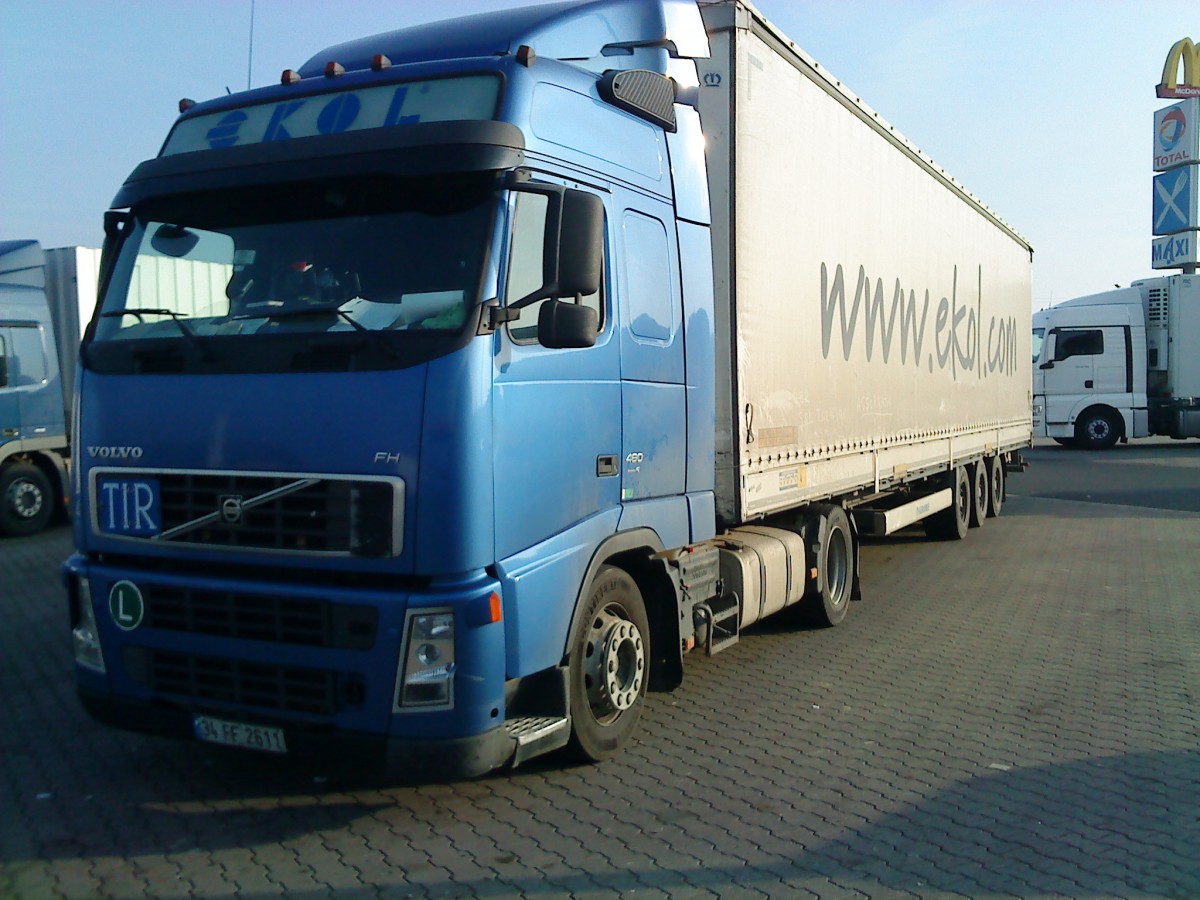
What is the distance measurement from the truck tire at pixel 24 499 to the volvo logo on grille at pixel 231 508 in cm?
1041

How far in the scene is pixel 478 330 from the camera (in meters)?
4.20

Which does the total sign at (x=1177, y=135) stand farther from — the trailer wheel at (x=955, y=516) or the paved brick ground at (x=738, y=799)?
the paved brick ground at (x=738, y=799)

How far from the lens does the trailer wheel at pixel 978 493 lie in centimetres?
1442

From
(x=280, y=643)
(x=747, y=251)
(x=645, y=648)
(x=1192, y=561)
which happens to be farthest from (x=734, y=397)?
(x=1192, y=561)

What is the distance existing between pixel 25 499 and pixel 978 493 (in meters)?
12.2

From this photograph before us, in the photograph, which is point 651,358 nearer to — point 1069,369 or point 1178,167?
point 1069,369

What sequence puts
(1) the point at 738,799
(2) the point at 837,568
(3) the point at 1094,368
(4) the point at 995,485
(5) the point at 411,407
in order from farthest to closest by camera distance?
(3) the point at 1094,368, (4) the point at 995,485, (2) the point at 837,568, (1) the point at 738,799, (5) the point at 411,407

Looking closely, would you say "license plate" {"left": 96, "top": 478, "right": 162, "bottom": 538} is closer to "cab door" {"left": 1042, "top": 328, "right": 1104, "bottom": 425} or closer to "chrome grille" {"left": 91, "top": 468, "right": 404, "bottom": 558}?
"chrome grille" {"left": 91, "top": 468, "right": 404, "bottom": 558}

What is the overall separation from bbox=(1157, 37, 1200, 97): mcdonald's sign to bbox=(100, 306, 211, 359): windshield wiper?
38.5 meters

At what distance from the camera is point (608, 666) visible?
5203 mm

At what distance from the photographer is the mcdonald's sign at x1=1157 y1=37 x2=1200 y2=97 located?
116ft

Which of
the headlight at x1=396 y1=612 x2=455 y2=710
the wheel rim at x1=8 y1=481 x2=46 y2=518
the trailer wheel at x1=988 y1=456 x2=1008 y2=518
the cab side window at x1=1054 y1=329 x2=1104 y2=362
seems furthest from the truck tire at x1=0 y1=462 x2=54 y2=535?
the cab side window at x1=1054 y1=329 x2=1104 y2=362

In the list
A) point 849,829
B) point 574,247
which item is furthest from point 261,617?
point 849,829

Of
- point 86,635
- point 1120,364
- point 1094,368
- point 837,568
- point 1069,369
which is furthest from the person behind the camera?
point 1069,369
